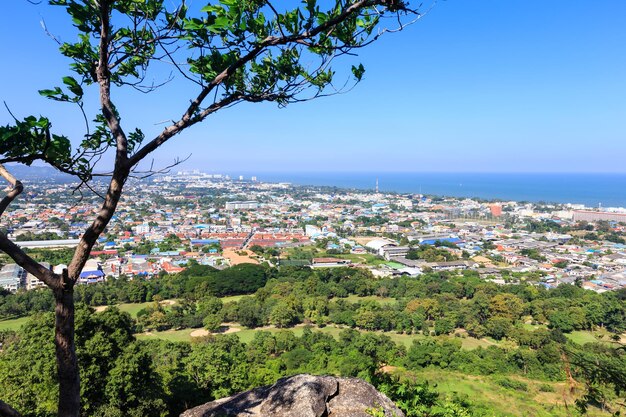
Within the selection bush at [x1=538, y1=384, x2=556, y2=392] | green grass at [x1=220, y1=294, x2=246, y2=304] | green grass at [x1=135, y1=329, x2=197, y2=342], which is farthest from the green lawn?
green grass at [x1=220, y1=294, x2=246, y2=304]

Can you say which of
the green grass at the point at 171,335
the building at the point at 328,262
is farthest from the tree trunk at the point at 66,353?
the building at the point at 328,262

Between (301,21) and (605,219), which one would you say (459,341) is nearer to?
(301,21)

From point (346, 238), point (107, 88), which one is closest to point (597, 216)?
point (346, 238)

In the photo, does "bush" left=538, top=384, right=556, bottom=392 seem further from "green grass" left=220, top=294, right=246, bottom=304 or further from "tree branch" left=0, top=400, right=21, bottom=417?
"green grass" left=220, top=294, right=246, bottom=304

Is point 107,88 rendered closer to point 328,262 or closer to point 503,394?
point 503,394

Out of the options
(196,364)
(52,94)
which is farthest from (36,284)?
(52,94)

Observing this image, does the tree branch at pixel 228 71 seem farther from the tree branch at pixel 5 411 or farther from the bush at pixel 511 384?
the bush at pixel 511 384
